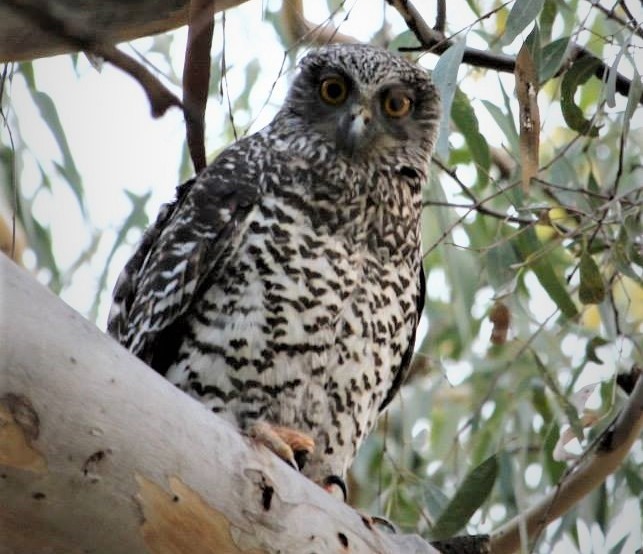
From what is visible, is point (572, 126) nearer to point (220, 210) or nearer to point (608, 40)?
point (608, 40)

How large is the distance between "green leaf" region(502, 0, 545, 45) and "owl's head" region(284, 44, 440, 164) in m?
0.48

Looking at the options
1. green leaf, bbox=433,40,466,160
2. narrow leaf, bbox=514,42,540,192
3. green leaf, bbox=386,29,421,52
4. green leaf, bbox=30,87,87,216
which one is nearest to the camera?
narrow leaf, bbox=514,42,540,192

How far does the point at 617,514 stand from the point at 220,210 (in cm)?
130

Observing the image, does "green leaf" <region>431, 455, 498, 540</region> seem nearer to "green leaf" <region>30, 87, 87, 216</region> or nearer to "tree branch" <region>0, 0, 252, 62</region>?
"green leaf" <region>30, 87, 87, 216</region>

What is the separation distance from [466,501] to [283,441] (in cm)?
72

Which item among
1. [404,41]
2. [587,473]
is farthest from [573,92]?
[587,473]

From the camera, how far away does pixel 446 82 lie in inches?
87.4

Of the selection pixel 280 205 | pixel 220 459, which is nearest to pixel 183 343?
pixel 280 205

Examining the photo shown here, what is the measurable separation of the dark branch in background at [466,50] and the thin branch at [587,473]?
67 centimetres

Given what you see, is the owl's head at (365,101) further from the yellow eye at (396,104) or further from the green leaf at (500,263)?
the green leaf at (500,263)

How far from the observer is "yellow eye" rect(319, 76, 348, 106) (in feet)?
8.68

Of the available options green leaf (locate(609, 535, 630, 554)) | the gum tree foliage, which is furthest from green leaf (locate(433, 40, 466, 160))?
green leaf (locate(609, 535, 630, 554))

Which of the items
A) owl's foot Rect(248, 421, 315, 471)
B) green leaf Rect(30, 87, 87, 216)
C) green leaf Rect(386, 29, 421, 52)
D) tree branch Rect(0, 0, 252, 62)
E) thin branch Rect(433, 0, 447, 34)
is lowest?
owl's foot Rect(248, 421, 315, 471)

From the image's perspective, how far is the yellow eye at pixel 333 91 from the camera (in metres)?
2.64
